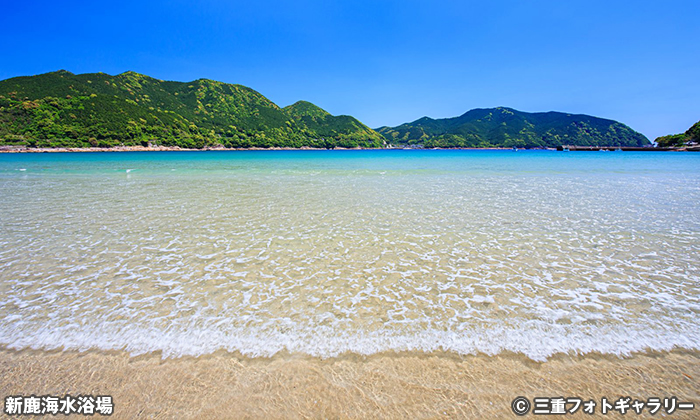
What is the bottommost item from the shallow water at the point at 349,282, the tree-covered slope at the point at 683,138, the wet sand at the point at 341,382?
the wet sand at the point at 341,382

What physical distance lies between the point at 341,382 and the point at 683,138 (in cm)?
19838

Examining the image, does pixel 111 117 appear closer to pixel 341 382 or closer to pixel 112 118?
pixel 112 118

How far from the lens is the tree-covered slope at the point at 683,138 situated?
12050 cm

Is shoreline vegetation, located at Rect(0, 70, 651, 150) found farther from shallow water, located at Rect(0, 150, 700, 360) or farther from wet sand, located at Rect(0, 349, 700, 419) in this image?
wet sand, located at Rect(0, 349, 700, 419)

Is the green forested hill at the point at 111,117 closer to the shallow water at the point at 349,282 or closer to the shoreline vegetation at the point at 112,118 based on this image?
the shoreline vegetation at the point at 112,118

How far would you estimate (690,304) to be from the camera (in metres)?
5.08

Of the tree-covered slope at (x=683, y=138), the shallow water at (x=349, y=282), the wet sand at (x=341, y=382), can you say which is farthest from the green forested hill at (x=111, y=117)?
the tree-covered slope at (x=683, y=138)

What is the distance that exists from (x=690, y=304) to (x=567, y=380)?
151 inches

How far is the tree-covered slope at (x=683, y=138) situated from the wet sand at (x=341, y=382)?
18625 centimetres

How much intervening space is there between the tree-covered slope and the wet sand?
186253mm

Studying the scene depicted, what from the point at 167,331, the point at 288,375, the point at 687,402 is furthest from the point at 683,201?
the point at 167,331

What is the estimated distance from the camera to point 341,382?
Answer: 3439mm

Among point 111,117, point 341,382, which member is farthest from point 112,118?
point 341,382

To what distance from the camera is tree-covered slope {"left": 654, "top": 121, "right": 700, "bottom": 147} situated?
120 m
